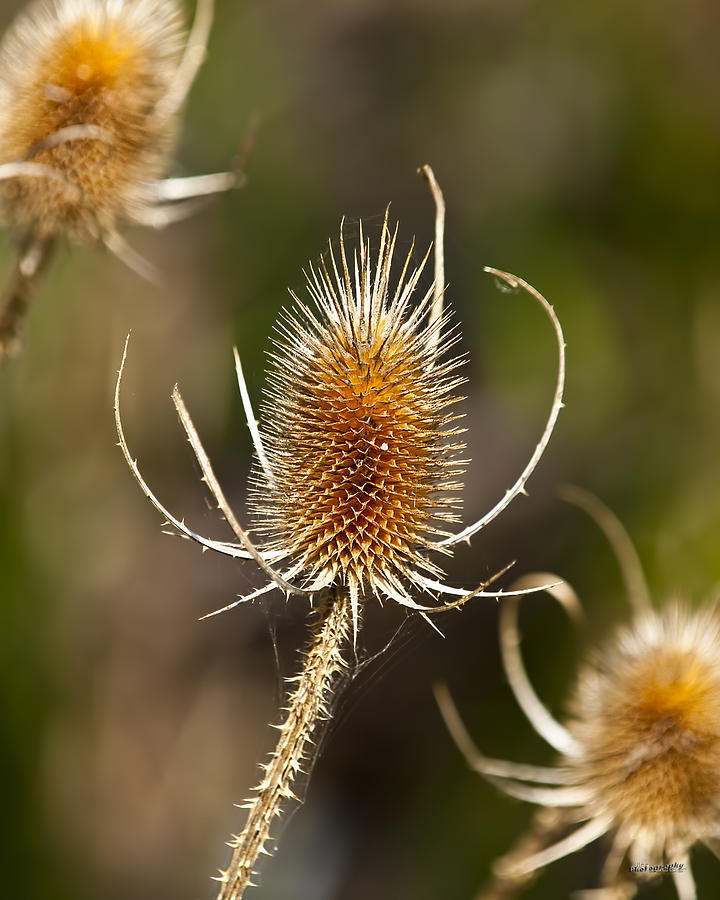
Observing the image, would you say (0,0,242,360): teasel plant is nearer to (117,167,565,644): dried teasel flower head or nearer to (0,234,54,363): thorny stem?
(0,234,54,363): thorny stem

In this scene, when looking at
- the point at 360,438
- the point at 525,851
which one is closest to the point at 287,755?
the point at 360,438

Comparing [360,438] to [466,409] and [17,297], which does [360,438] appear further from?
[466,409]

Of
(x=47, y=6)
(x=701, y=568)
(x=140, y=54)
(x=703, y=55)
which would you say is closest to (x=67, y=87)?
(x=140, y=54)

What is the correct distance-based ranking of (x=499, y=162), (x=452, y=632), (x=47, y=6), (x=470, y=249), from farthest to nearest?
(x=499, y=162) < (x=470, y=249) < (x=452, y=632) < (x=47, y=6)

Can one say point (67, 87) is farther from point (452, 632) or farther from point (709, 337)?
point (709, 337)

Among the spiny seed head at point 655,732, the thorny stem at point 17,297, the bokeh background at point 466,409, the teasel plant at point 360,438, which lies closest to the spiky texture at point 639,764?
the spiny seed head at point 655,732

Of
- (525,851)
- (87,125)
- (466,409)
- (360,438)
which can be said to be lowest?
(525,851)

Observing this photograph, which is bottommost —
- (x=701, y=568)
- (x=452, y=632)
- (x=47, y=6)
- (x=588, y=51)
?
(x=452, y=632)
